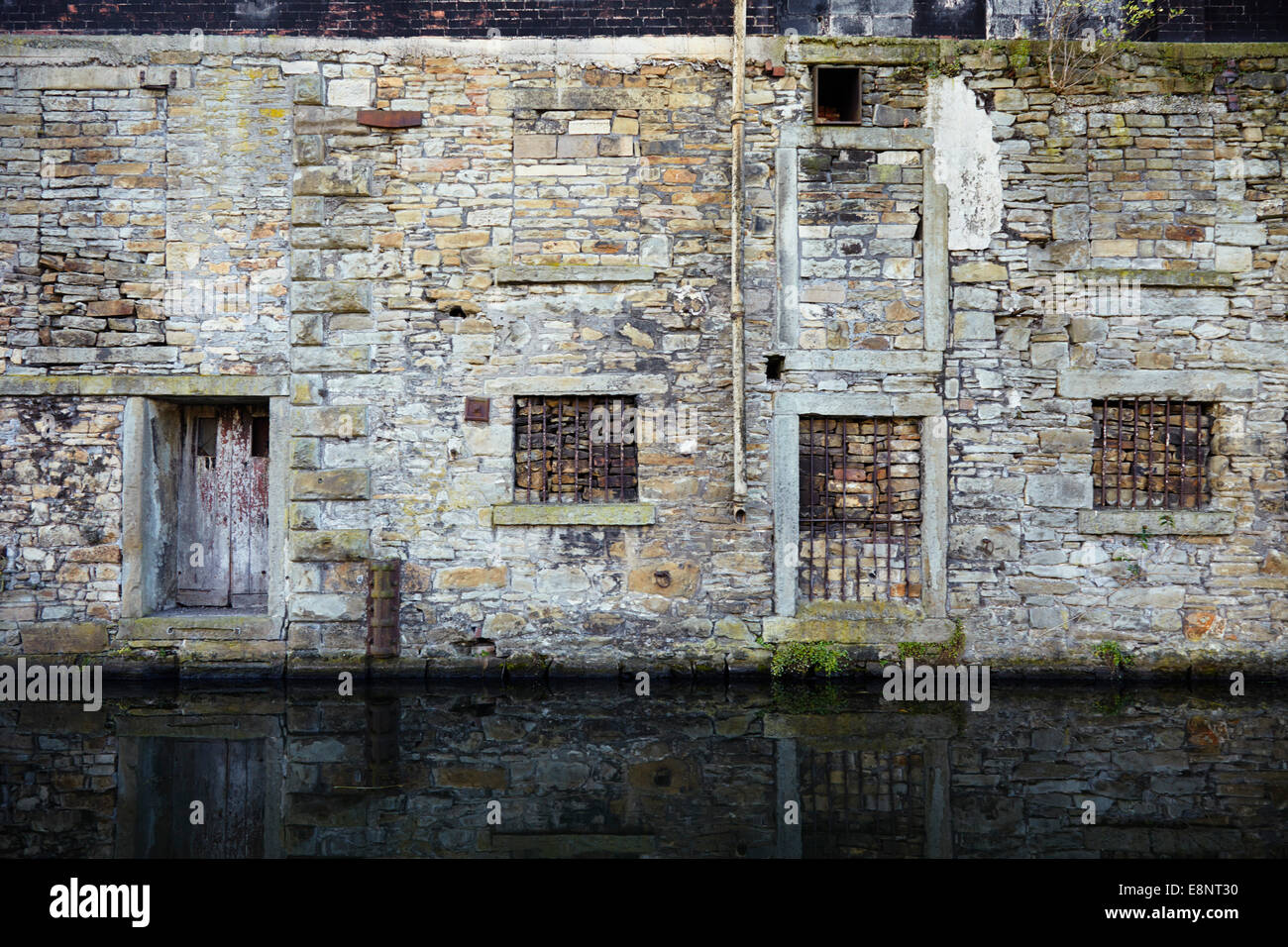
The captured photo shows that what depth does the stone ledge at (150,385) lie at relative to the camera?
7781mm

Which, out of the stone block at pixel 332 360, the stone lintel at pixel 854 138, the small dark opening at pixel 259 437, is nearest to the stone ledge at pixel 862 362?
the stone lintel at pixel 854 138

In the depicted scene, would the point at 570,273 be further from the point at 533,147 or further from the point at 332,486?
the point at 332,486

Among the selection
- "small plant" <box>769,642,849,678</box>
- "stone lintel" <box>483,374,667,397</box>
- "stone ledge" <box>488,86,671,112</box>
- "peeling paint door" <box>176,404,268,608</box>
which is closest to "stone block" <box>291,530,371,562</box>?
"peeling paint door" <box>176,404,268,608</box>

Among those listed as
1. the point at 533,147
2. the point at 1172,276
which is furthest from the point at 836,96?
the point at 1172,276

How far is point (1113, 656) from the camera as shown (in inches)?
305

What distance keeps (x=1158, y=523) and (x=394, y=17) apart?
784cm

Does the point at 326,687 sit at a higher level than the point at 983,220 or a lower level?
lower

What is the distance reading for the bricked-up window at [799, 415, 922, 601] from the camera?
25.9ft

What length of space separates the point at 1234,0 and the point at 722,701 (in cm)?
758

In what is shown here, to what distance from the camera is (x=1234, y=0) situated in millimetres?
8094

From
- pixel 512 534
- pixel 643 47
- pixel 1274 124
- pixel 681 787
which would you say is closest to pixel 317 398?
pixel 512 534

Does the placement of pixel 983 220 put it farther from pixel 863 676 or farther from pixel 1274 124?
pixel 863 676

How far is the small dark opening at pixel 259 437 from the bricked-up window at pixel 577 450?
2365mm

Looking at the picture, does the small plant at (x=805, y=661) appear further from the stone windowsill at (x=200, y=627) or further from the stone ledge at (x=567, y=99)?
the stone ledge at (x=567, y=99)
